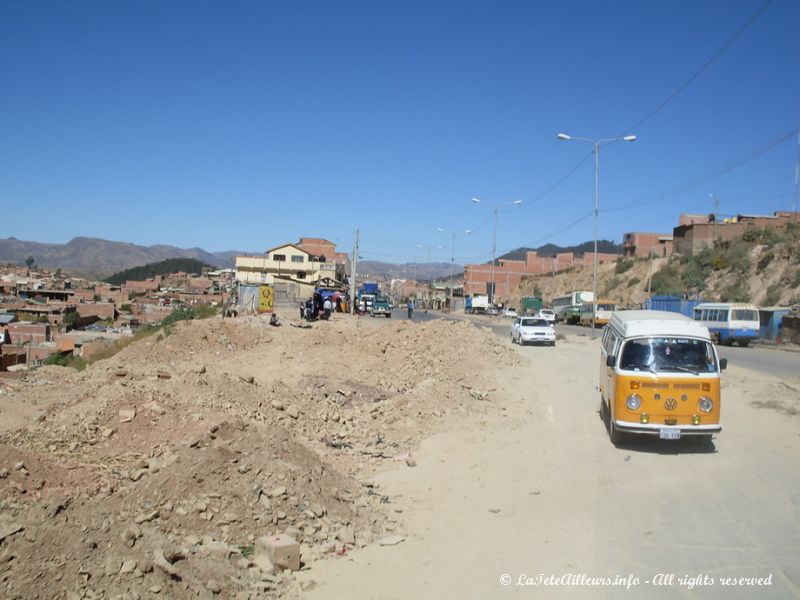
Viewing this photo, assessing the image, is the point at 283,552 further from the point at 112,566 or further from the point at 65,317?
the point at 65,317

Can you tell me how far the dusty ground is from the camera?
560cm

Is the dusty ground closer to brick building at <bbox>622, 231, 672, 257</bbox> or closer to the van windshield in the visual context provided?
the van windshield

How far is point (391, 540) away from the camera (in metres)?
7.12

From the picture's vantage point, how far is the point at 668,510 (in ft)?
26.8

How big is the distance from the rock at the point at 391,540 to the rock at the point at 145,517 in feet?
7.39

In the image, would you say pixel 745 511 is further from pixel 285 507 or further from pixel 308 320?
pixel 308 320

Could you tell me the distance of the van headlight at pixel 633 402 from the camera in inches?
428

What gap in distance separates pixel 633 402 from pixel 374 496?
15.3 ft

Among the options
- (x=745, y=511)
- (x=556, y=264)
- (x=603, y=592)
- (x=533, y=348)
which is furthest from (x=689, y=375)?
(x=556, y=264)

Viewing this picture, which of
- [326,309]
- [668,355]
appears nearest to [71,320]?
[326,309]

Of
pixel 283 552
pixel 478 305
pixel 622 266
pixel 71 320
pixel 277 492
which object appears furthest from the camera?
pixel 478 305

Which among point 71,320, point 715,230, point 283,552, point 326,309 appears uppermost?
point 715,230

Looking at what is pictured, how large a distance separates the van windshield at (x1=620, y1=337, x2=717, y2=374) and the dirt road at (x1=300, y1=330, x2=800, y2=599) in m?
1.40

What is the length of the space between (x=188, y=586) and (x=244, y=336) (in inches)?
980
